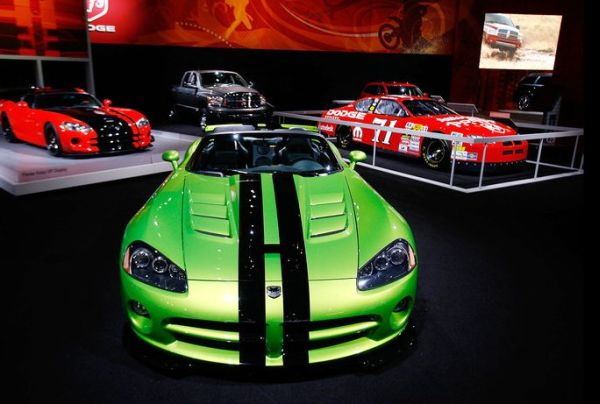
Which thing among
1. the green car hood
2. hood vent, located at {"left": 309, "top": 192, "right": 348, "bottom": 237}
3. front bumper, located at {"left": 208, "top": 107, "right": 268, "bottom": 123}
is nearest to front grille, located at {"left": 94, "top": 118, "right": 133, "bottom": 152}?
front bumper, located at {"left": 208, "top": 107, "right": 268, "bottom": 123}

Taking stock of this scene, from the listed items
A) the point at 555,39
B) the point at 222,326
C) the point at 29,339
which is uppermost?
the point at 555,39

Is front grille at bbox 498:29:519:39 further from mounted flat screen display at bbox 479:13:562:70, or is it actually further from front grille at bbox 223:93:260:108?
front grille at bbox 223:93:260:108

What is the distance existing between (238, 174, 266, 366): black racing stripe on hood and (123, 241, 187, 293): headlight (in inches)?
12.5

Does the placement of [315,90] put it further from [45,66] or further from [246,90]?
[45,66]

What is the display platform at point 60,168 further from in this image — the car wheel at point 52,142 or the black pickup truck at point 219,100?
the black pickup truck at point 219,100

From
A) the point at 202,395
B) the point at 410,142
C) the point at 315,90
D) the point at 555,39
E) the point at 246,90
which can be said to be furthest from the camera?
the point at 315,90

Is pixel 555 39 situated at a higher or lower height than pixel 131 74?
higher

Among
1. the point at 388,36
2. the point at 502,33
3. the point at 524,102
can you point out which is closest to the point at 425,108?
the point at 524,102

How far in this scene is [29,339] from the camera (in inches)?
116

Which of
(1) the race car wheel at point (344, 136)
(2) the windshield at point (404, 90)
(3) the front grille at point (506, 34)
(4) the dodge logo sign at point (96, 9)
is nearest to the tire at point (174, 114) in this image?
(4) the dodge logo sign at point (96, 9)

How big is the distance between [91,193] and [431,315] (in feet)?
16.5

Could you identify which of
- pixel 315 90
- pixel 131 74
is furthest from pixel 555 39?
pixel 131 74

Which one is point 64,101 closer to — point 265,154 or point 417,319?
point 265,154

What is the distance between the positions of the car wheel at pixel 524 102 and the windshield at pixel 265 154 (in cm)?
1249
